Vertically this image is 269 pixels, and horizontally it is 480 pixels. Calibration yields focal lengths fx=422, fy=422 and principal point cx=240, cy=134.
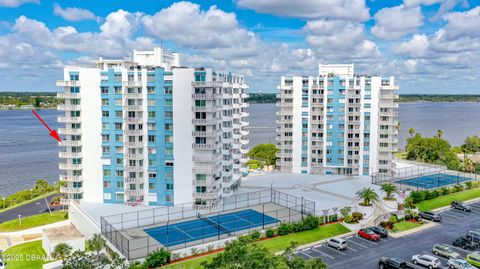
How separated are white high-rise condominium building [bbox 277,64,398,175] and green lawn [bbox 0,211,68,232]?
45719 mm

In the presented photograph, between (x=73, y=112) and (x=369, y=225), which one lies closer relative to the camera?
(x=369, y=225)

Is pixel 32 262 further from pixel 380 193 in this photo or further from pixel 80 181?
pixel 380 193

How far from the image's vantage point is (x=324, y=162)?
90.3m

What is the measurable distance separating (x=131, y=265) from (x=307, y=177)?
52.3m

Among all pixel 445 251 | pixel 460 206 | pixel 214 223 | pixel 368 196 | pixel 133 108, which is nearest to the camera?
pixel 445 251

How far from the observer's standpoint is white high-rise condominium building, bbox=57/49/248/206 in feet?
211

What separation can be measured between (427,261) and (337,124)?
45.6 metres

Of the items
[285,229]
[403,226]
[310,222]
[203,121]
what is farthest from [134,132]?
[403,226]

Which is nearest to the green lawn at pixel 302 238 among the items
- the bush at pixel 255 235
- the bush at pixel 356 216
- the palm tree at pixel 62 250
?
the bush at pixel 255 235

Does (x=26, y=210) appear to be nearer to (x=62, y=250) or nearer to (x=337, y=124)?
(x=62, y=250)

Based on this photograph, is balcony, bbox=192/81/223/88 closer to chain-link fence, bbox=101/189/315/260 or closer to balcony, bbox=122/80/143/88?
balcony, bbox=122/80/143/88

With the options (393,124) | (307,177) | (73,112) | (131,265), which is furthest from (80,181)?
(393,124)

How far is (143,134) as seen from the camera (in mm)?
65625

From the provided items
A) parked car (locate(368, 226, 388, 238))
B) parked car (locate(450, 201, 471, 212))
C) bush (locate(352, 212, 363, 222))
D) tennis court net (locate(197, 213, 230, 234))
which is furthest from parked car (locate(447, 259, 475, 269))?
tennis court net (locate(197, 213, 230, 234))
